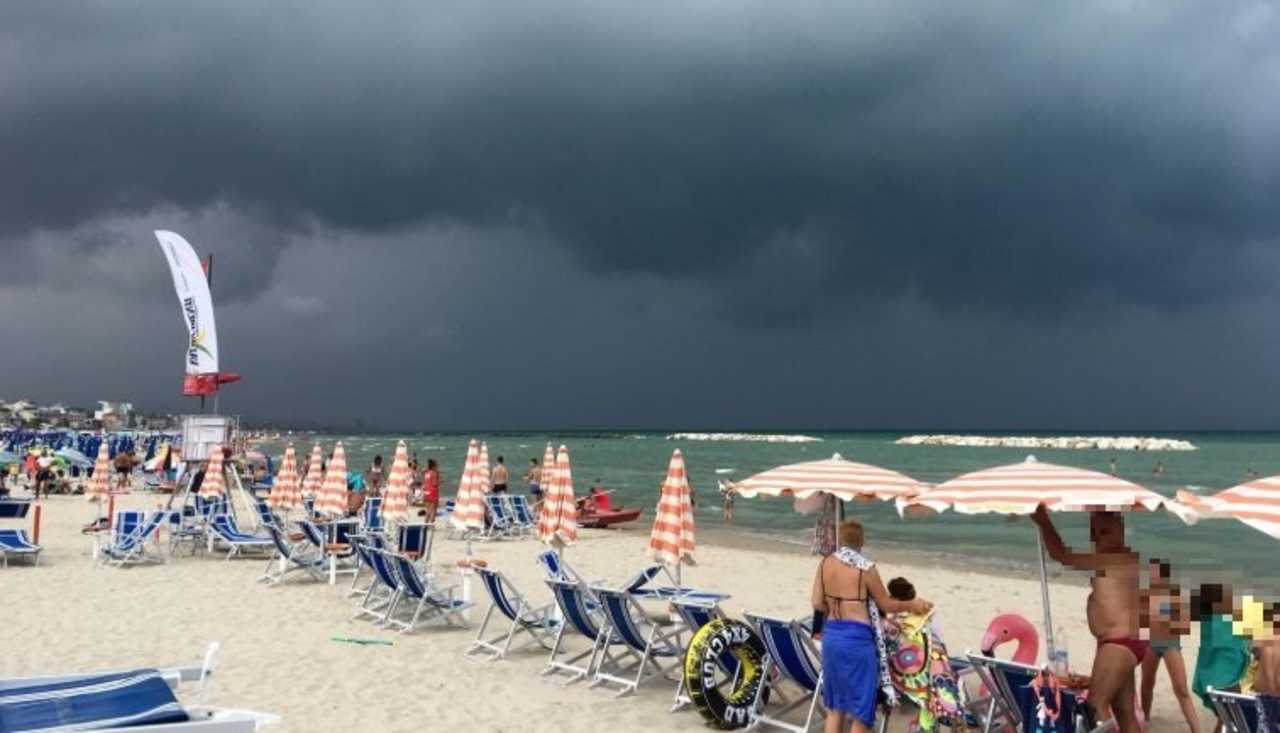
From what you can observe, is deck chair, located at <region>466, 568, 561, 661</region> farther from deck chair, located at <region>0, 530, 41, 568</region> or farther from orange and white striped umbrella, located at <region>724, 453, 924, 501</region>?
deck chair, located at <region>0, 530, 41, 568</region>

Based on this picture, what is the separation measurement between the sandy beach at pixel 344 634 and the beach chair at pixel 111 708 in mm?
1784

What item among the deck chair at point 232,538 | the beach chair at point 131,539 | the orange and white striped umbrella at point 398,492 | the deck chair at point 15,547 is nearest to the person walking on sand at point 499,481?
the deck chair at point 232,538

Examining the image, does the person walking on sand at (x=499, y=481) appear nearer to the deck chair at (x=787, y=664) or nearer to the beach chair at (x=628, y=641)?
the beach chair at (x=628, y=641)

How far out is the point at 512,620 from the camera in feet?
26.3

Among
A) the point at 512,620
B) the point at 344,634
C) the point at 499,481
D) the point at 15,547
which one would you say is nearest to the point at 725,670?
the point at 512,620

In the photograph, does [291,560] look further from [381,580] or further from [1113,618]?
[1113,618]

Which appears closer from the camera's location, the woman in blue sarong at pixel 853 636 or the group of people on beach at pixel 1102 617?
the group of people on beach at pixel 1102 617

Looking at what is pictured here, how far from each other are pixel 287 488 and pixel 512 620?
7.82 meters

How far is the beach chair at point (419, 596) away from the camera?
8.58 metres

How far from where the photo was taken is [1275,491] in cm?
445

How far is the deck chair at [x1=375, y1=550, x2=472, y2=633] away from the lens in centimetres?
858

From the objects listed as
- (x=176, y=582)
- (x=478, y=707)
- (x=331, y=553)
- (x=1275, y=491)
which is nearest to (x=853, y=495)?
(x=1275, y=491)

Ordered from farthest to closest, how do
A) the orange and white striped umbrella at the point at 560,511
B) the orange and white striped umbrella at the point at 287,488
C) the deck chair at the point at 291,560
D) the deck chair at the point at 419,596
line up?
the orange and white striped umbrella at the point at 287,488 → the deck chair at the point at 291,560 → the deck chair at the point at 419,596 → the orange and white striped umbrella at the point at 560,511

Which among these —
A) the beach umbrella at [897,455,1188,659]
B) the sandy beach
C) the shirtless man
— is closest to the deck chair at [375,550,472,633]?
the sandy beach
